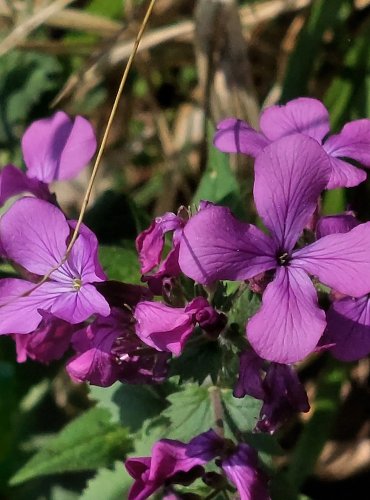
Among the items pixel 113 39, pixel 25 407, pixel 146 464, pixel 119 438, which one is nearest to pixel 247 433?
pixel 146 464

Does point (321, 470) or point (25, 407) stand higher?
point (25, 407)

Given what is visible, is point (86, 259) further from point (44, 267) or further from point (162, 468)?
point (162, 468)

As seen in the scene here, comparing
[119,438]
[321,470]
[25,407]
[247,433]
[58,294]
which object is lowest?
[321,470]

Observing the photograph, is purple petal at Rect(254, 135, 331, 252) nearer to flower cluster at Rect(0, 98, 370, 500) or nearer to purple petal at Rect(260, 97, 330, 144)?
flower cluster at Rect(0, 98, 370, 500)

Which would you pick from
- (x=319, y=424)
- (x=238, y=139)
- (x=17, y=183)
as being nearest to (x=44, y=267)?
(x=17, y=183)

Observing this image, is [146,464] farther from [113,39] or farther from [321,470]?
[113,39]

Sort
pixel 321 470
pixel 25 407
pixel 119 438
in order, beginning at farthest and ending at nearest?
pixel 321 470, pixel 25 407, pixel 119 438
